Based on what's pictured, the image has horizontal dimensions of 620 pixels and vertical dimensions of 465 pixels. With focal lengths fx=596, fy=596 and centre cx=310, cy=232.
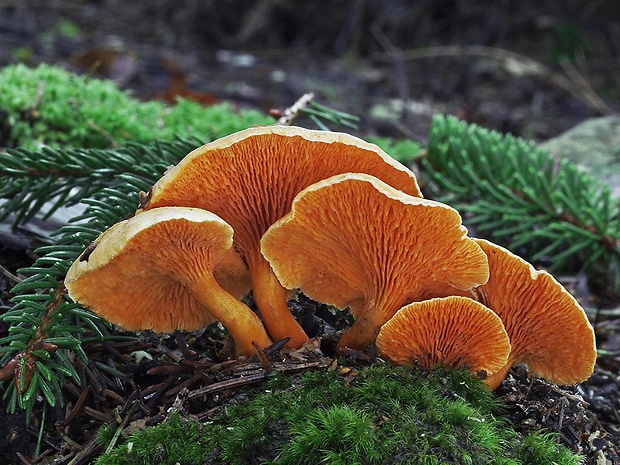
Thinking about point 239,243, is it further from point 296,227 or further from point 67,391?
point 67,391

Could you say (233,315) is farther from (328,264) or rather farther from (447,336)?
(447,336)

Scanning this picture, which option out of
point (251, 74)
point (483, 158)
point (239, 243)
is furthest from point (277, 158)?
point (251, 74)

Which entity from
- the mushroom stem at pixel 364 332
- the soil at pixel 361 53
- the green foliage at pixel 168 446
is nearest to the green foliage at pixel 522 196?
the mushroom stem at pixel 364 332

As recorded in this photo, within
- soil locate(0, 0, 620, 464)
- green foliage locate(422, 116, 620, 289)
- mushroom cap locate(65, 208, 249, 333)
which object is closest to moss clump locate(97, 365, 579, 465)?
mushroom cap locate(65, 208, 249, 333)

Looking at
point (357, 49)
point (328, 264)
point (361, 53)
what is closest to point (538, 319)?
point (328, 264)

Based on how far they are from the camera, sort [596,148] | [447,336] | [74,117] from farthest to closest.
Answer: [596,148] → [74,117] → [447,336]

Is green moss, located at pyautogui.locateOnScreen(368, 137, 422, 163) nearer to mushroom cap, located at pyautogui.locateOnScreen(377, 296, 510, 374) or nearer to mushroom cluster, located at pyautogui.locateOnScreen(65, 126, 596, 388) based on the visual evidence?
mushroom cluster, located at pyautogui.locateOnScreen(65, 126, 596, 388)

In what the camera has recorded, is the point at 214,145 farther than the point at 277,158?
No
